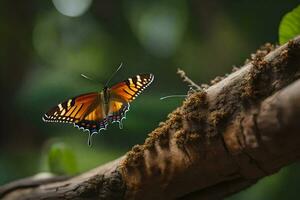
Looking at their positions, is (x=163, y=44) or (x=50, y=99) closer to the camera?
(x=50, y=99)

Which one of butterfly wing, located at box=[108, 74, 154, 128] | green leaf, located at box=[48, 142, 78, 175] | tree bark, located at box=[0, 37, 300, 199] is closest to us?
tree bark, located at box=[0, 37, 300, 199]

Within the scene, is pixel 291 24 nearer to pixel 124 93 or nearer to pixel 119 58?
pixel 124 93

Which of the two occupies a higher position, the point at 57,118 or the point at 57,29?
the point at 57,29

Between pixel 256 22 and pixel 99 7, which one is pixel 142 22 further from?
pixel 256 22

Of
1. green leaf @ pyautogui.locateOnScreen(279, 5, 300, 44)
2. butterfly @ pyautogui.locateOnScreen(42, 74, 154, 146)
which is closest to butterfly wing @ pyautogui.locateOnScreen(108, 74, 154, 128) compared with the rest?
butterfly @ pyautogui.locateOnScreen(42, 74, 154, 146)

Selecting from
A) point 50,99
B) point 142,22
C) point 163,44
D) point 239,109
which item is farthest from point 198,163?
point 142,22

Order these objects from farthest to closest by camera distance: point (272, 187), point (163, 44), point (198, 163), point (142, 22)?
point (142, 22) → point (163, 44) → point (272, 187) → point (198, 163)

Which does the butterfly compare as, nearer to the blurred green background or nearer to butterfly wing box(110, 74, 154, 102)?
butterfly wing box(110, 74, 154, 102)

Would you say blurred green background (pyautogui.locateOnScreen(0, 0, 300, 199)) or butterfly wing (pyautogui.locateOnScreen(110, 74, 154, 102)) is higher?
blurred green background (pyautogui.locateOnScreen(0, 0, 300, 199))
